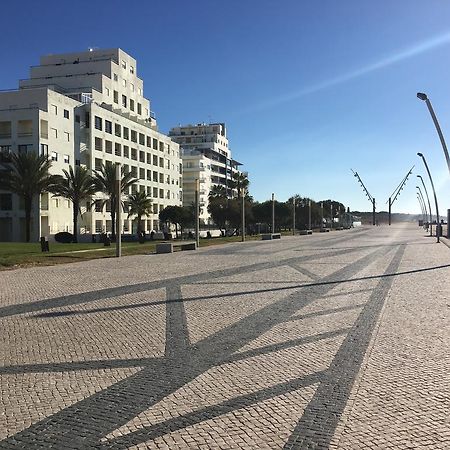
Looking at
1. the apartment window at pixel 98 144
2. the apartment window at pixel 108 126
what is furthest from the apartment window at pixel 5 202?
the apartment window at pixel 108 126

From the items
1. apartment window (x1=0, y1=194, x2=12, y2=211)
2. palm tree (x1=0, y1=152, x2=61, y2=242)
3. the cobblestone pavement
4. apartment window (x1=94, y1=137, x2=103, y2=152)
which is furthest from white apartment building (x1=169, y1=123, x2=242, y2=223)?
the cobblestone pavement

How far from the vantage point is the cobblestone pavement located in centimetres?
401

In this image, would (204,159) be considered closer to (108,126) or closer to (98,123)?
(108,126)

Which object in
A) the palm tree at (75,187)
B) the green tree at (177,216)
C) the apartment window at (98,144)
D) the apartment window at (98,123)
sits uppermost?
the apartment window at (98,123)

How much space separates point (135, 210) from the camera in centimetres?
5972

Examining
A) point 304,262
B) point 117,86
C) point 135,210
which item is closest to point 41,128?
point 135,210

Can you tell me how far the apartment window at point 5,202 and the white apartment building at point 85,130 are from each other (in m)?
0.10

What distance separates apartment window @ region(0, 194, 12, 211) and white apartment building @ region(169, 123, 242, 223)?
42.5 metres

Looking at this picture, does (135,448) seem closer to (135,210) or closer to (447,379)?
(447,379)

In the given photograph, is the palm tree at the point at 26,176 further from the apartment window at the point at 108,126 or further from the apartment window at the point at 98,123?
the apartment window at the point at 108,126

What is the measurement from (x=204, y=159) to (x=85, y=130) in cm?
4843

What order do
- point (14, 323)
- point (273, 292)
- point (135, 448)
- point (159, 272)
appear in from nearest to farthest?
1. point (135, 448)
2. point (14, 323)
3. point (273, 292)
4. point (159, 272)

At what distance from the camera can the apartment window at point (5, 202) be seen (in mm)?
54406

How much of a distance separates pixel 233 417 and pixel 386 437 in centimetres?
118
